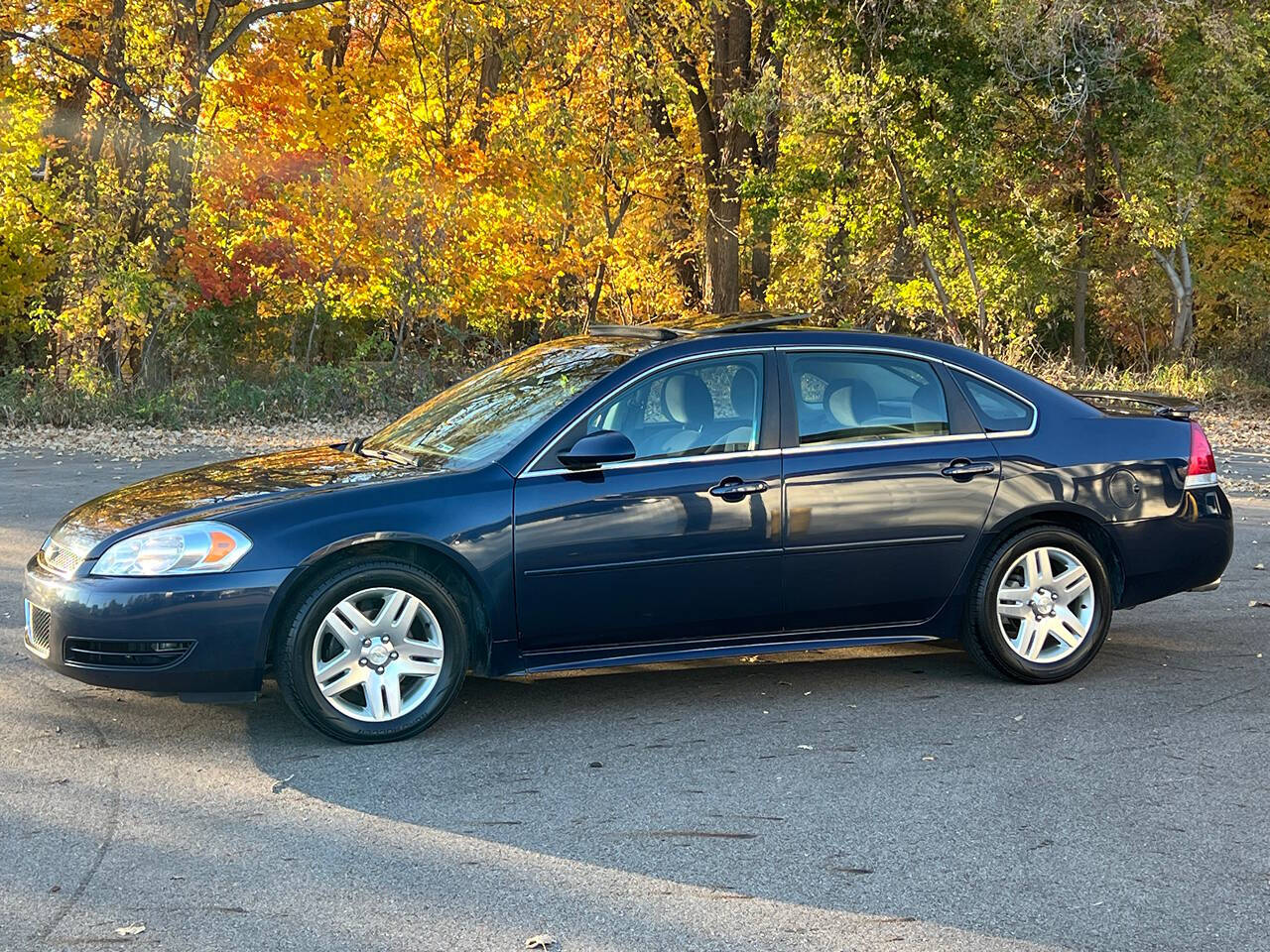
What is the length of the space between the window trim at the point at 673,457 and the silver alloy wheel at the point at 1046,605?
4.22 ft

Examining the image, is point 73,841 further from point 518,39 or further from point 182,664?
point 518,39

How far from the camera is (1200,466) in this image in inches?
265

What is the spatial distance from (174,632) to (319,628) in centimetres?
52

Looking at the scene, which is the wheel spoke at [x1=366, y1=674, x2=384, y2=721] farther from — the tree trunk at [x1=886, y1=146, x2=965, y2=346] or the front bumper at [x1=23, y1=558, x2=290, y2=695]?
the tree trunk at [x1=886, y1=146, x2=965, y2=346]

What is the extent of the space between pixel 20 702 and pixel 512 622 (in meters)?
2.16

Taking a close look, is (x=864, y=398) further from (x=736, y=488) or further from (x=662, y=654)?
(x=662, y=654)

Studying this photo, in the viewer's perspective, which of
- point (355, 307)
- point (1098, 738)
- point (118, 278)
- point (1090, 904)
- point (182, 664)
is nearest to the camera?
point (1090, 904)

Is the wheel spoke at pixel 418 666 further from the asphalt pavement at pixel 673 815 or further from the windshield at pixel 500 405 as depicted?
the windshield at pixel 500 405

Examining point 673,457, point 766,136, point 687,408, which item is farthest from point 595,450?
point 766,136

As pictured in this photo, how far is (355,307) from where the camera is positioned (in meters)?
23.3

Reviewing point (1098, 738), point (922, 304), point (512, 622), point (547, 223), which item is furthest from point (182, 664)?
point (922, 304)

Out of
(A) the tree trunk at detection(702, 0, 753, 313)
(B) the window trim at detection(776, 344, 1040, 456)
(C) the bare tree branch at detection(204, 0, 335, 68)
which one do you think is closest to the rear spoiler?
(B) the window trim at detection(776, 344, 1040, 456)

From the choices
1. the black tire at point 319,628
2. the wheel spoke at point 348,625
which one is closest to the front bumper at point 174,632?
the black tire at point 319,628

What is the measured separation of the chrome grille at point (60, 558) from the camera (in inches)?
216
